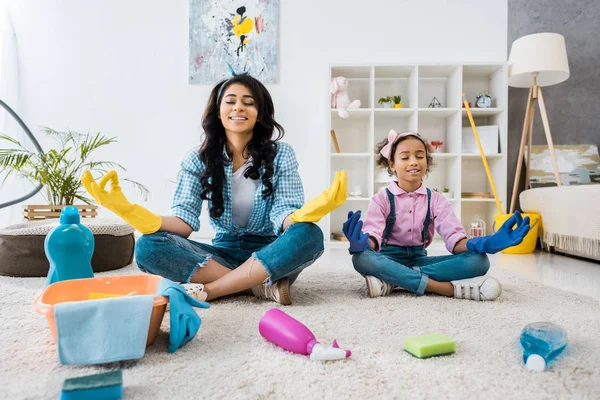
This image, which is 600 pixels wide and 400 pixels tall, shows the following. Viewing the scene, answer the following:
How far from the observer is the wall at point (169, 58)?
3.44 m

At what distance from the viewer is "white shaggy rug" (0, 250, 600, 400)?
754 mm

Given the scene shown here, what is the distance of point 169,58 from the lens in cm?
355

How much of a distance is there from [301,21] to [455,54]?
A: 120 centimetres

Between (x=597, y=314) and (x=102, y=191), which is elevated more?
(x=102, y=191)

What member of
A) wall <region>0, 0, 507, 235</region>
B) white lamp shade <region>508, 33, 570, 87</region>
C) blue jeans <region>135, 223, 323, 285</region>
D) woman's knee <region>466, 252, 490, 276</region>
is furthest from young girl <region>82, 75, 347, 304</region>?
white lamp shade <region>508, 33, 570, 87</region>

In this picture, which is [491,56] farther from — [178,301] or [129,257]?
[178,301]

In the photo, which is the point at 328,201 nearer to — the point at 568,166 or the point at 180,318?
the point at 180,318

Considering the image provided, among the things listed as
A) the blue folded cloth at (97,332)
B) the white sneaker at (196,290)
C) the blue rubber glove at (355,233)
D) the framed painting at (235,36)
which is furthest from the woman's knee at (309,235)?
the framed painting at (235,36)

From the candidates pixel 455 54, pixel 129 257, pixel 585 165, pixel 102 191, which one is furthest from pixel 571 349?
pixel 455 54

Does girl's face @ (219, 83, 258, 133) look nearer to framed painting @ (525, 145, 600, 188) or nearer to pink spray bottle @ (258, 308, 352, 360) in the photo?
pink spray bottle @ (258, 308, 352, 360)

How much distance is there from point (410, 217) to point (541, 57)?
1945mm

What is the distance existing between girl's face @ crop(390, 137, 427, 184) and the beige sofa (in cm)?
121

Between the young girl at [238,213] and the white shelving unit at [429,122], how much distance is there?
1.69 metres

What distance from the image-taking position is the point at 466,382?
79cm
